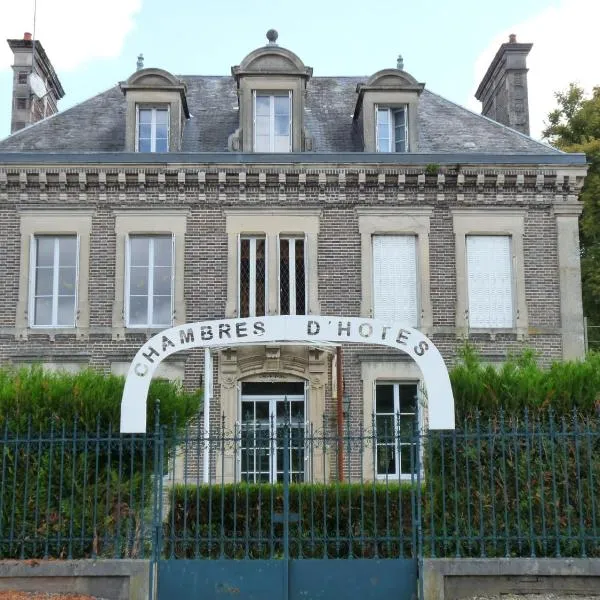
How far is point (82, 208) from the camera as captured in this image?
1667 cm

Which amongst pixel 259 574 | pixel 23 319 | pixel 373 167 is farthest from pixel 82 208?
pixel 259 574

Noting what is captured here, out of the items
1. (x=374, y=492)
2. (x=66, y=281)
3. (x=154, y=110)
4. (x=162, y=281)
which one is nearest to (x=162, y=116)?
(x=154, y=110)

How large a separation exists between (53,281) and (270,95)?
548 centimetres

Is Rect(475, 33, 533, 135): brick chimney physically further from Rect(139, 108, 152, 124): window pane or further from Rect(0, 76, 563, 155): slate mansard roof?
Rect(139, 108, 152, 124): window pane

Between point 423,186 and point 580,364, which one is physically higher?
point 423,186

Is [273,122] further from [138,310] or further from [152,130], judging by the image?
[138,310]

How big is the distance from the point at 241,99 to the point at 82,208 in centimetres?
371

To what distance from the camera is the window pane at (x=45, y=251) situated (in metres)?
16.7

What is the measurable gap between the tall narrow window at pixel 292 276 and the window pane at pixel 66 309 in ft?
12.6

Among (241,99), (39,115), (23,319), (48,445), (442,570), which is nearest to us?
(442,570)

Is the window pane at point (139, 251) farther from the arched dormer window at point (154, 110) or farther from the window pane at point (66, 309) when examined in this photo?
the arched dormer window at point (154, 110)

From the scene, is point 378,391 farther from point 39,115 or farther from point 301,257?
point 39,115

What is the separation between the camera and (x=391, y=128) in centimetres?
1762

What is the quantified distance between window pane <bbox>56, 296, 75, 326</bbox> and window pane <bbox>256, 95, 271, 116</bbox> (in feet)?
16.6
